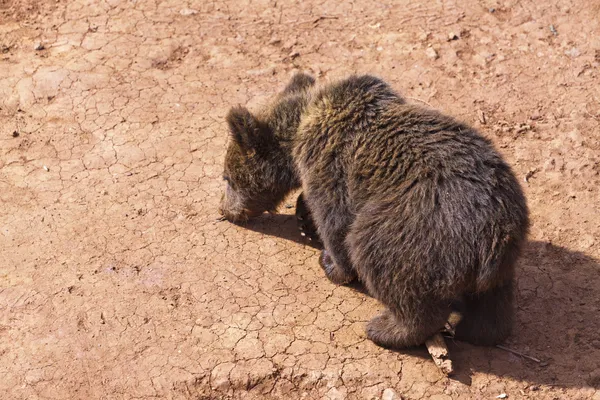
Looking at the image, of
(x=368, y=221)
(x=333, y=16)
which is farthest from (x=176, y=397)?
(x=333, y=16)

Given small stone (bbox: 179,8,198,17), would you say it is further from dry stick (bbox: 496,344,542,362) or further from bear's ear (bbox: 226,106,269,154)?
dry stick (bbox: 496,344,542,362)

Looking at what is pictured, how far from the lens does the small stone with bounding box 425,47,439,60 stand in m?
8.56

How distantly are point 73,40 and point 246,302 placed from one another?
444 cm

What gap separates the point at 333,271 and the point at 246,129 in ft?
4.47

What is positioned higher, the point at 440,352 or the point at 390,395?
the point at 440,352

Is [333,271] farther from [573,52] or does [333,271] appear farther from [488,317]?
[573,52]

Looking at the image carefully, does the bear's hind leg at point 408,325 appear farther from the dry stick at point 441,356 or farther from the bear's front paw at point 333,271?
the bear's front paw at point 333,271

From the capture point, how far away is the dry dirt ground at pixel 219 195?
5484mm

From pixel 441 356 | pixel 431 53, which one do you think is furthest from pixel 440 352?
pixel 431 53

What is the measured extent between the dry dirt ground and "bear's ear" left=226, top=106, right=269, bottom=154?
0.95 m

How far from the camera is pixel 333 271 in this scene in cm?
616

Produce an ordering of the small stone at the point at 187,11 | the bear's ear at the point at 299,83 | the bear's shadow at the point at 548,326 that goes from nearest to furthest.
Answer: the bear's shadow at the point at 548,326, the bear's ear at the point at 299,83, the small stone at the point at 187,11

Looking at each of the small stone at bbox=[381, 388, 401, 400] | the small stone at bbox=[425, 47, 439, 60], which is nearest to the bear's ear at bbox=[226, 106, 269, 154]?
the small stone at bbox=[381, 388, 401, 400]

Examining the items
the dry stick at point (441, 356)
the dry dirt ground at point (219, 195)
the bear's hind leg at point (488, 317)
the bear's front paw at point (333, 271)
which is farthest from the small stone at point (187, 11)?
the dry stick at point (441, 356)
